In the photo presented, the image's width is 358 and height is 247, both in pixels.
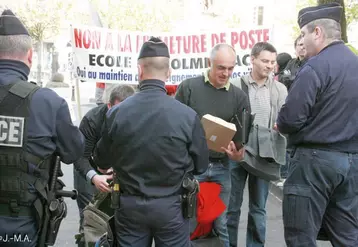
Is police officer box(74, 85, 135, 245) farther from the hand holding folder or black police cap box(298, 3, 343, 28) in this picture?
black police cap box(298, 3, 343, 28)

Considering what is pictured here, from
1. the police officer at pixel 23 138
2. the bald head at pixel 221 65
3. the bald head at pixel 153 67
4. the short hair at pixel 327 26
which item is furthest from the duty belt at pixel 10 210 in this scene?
the short hair at pixel 327 26

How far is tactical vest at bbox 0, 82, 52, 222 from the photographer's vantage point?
3.05 meters

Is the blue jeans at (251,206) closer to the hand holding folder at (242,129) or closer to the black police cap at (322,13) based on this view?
the hand holding folder at (242,129)

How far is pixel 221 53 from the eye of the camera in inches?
182

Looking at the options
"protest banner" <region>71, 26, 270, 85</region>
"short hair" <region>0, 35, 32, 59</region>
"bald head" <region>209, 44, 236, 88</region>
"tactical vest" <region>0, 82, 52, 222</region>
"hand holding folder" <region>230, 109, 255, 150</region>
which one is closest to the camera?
"tactical vest" <region>0, 82, 52, 222</region>

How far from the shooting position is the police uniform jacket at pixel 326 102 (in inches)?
148

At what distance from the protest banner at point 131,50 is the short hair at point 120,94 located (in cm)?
328

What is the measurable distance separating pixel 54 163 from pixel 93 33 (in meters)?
4.65

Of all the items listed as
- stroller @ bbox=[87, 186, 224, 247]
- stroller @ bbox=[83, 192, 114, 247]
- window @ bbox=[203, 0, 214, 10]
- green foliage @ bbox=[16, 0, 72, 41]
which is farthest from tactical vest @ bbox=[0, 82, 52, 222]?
window @ bbox=[203, 0, 214, 10]

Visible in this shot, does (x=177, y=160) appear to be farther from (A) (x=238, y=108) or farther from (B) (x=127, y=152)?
(A) (x=238, y=108)

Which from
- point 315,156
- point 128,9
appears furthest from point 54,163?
point 128,9

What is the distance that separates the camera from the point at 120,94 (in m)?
4.36

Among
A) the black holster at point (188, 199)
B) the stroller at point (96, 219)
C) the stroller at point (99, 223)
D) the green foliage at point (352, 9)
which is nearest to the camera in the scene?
the black holster at point (188, 199)

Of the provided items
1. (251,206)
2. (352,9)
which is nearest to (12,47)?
(251,206)
